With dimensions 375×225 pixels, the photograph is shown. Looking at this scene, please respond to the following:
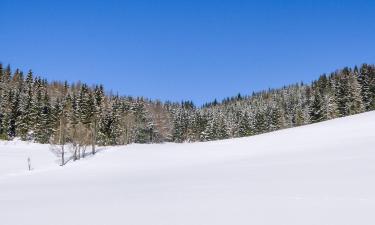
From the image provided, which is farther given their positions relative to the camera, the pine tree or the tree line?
the pine tree

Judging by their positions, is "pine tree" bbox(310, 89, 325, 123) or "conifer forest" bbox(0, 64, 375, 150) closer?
"conifer forest" bbox(0, 64, 375, 150)

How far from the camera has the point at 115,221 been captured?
14.5 metres

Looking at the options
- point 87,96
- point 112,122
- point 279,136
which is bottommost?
point 279,136

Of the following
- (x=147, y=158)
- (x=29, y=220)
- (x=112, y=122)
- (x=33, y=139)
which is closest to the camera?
(x=29, y=220)

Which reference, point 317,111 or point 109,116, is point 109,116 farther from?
point 317,111

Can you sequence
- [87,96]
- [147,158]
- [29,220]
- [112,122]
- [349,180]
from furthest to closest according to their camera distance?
[87,96], [112,122], [147,158], [349,180], [29,220]

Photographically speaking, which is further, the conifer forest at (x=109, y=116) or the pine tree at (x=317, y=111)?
the pine tree at (x=317, y=111)

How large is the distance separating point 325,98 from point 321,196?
91332 millimetres

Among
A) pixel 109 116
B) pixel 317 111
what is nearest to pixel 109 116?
pixel 109 116

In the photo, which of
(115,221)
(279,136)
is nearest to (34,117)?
(279,136)

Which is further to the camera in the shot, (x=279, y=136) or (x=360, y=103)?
(x=360, y=103)

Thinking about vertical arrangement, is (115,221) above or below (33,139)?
below

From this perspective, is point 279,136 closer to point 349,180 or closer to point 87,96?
point 349,180

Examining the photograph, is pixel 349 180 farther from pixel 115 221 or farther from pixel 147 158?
pixel 147 158
